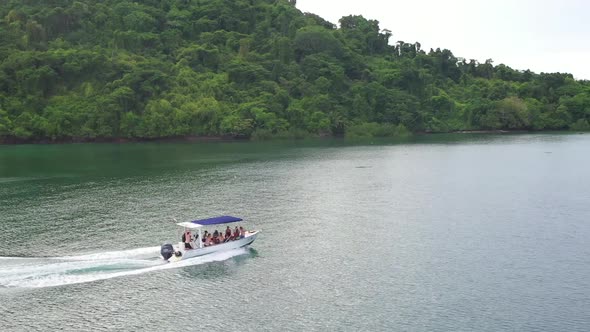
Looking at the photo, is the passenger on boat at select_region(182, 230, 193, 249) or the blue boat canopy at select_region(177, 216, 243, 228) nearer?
the passenger on boat at select_region(182, 230, 193, 249)

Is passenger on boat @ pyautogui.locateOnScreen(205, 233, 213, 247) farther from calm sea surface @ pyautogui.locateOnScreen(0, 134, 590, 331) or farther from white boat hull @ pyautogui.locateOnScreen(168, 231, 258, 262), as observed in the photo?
calm sea surface @ pyautogui.locateOnScreen(0, 134, 590, 331)

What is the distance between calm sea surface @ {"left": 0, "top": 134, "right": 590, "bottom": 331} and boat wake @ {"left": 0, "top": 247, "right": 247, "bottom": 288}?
16 cm

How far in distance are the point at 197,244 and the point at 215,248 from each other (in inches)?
59.3

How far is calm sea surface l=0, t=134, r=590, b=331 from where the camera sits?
112 feet

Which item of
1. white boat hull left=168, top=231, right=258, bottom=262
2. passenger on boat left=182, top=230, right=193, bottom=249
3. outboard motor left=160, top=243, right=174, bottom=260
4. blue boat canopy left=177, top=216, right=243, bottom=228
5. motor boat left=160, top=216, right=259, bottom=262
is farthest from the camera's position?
blue boat canopy left=177, top=216, right=243, bottom=228

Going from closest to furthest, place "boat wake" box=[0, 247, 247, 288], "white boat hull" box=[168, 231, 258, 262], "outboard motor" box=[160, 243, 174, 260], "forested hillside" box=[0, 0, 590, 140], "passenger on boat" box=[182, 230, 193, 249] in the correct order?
"boat wake" box=[0, 247, 247, 288] → "outboard motor" box=[160, 243, 174, 260] → "white boat hull" box=[168, 231, 258, 262] → "passenger on boat" box=[182, 230, 193, 249] → "forested hillside" box=[0, 0, 590, 140]

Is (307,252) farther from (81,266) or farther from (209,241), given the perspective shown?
(81,266)

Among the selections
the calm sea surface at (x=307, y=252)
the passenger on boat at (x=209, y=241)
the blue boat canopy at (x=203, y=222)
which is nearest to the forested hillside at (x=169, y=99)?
the calm sea surface at (x=307, y=252)

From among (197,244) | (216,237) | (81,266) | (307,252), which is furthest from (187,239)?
(307,252)

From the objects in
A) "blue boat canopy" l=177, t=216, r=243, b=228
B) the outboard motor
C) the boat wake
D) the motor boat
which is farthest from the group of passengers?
the outboard motor

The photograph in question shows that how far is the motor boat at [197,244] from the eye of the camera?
43.7m

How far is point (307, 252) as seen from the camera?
47.3 meters

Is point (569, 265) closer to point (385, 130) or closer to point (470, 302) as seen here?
point (470, 302)

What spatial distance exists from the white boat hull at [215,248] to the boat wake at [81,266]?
38 cm
